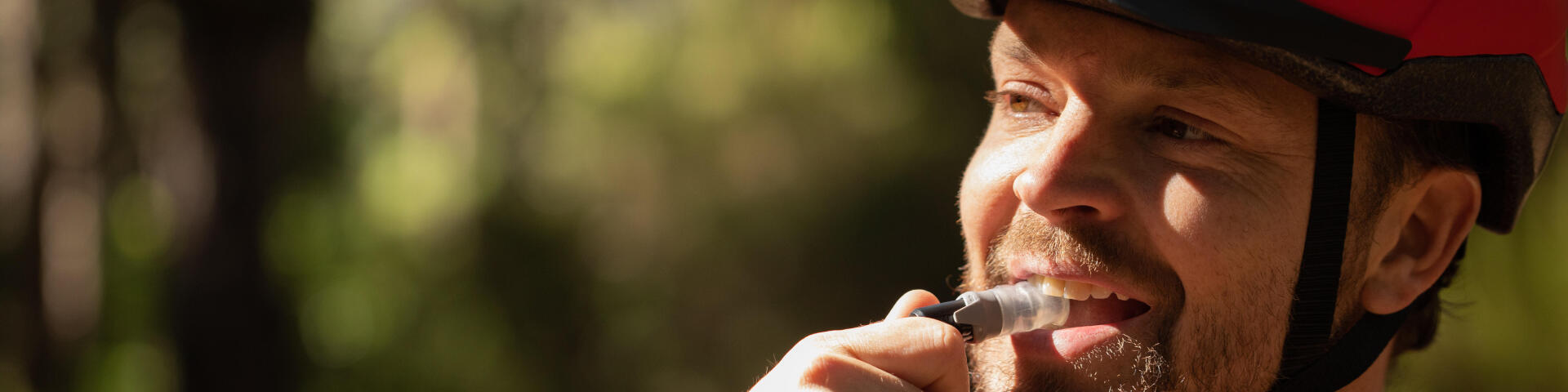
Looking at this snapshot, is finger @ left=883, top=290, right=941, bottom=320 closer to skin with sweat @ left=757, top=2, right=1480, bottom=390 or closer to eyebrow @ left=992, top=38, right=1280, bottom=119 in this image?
skin with sweat @ left=757, top=2, right=1480, bottom=390

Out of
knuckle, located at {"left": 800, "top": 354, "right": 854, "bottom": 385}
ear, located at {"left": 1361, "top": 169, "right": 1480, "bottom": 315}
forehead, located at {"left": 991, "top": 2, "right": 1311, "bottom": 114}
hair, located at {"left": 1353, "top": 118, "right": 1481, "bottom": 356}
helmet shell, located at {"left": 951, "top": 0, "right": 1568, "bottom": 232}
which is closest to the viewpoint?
knuckle, located at {"left": 800, "top": 354, "right": 854, "bottom": 385}

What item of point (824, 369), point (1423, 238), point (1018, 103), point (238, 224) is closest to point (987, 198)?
point (1018, 103)

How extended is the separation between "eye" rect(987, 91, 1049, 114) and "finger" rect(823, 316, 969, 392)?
607mm

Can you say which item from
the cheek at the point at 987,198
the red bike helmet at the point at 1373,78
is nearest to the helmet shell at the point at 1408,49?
the red bike helmet at the point at 1373,78

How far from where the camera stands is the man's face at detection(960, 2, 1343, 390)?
Result: 1.84 m

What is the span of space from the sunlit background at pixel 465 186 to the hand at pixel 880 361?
3654 millimetres

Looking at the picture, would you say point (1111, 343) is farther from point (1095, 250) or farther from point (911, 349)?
point (911, 349)

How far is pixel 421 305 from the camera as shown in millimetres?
6121

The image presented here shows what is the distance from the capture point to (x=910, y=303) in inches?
69.3

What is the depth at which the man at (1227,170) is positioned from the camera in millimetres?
1771

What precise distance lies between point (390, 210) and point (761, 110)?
222 cm

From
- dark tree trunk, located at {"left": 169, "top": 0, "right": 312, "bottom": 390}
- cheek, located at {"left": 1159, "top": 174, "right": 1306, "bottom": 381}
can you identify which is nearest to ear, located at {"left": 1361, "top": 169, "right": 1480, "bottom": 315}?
cheek, located at {"left": 1159, "top": 174, "right": 1306, "bottom": 381}

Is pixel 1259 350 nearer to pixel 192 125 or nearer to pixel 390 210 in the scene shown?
pixel 390 210

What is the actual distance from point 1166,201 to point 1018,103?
15.1 inches
